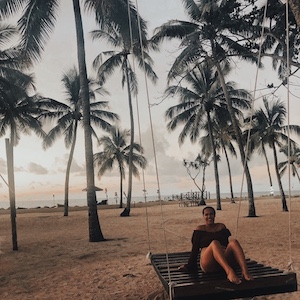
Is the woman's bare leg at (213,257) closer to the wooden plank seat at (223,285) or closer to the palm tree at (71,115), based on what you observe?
the wooden plank seat at (223,285)

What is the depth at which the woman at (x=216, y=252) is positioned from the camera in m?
3.57

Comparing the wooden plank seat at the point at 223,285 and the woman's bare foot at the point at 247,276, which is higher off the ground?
the woman's bare foot at the point at 247,276

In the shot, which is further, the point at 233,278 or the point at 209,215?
the point at 209,215

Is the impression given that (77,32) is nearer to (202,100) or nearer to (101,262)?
(101,262)

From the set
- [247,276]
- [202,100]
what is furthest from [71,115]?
[247,276]

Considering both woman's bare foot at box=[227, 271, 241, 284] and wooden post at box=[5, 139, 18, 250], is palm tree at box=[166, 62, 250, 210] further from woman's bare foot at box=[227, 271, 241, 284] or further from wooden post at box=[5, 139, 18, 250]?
woman's bare foot at box=[227, 271, 241, 284]

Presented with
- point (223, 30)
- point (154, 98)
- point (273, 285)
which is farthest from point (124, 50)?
point (273, 285)

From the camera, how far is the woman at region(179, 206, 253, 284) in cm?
357

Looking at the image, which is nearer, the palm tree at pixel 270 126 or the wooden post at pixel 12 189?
the wooden post at pixel 12 189

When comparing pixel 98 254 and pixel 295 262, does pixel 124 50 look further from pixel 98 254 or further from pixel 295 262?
pixel 295 262

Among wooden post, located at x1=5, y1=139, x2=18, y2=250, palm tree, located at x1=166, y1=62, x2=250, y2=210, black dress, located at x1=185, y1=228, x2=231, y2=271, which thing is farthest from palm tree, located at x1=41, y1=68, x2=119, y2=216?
black dress, located at x1=185, y1=228, x2=231, y2=271

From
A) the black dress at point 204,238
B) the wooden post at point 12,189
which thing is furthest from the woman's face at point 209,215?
the wooden post at point 12,189

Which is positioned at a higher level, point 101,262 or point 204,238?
point 204,238

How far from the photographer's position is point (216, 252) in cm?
375
